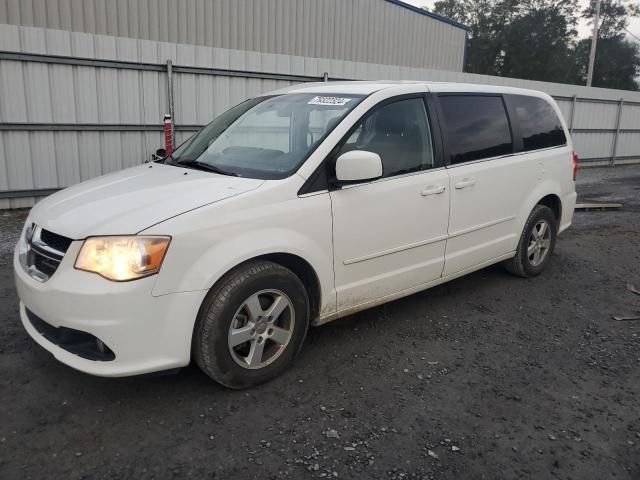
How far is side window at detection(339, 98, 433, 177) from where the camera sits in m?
3.67

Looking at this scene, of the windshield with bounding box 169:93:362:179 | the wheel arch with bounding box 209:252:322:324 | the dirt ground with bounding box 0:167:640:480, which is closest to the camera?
the dirt ground with bounding box 0:167:640:480

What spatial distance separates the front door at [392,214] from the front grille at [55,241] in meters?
1.49

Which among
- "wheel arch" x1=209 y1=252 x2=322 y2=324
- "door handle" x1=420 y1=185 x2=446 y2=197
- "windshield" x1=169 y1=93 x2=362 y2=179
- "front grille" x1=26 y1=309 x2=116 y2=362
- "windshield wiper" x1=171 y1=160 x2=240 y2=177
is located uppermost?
"windshield" x1=169 y1=93 x2=362 y2=179

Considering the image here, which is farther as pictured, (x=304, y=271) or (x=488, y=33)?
(x=488, y=33)

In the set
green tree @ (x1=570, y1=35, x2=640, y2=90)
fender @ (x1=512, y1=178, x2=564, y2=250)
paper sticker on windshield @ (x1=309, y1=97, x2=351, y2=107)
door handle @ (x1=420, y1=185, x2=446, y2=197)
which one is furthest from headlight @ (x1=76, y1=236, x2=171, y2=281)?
green tree @ (x1=570, y1=35, x2=640, y2=90)

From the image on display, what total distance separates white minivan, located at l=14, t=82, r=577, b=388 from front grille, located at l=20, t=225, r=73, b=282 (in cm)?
1

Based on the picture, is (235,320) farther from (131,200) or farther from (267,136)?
(267,136)

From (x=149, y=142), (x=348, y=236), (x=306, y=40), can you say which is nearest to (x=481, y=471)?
(x=348, y=236)

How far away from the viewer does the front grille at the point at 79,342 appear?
2.81 meters

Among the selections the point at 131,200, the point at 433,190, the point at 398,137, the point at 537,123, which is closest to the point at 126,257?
the point at 131,200

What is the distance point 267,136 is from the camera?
3812 mm

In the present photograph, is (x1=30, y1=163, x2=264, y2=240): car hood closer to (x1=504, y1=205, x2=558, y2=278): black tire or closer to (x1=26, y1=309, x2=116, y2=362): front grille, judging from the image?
(x1=26, y1=309, x2=116, y2=362): front grille

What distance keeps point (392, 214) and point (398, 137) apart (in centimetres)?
57

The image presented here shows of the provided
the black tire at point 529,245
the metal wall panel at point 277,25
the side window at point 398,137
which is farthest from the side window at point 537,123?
the metal wall panel at point 277,25
